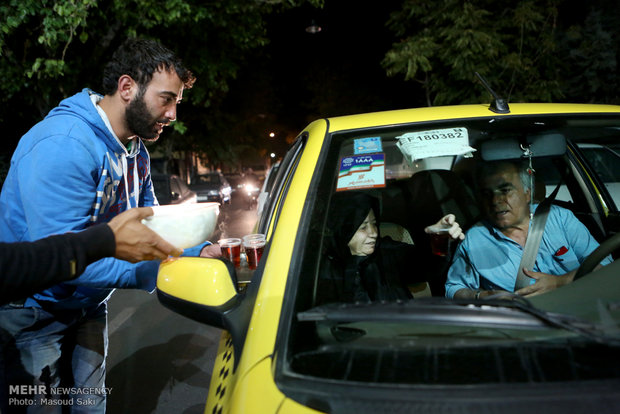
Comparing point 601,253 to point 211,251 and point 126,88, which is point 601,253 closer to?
point 211,251

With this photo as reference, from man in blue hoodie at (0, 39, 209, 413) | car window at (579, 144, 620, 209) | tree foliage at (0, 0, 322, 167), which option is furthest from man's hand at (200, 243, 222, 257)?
tree foliage at (0, 0, 322, 167)

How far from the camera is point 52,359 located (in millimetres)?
1866

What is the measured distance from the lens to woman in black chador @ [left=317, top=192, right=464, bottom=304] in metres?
1.71

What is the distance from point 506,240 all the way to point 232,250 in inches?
55.7

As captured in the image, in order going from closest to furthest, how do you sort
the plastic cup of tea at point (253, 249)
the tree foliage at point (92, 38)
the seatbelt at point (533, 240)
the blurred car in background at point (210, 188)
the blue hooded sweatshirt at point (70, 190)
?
the blue hooded sweatshirt at point (70, 190) < the plastic cup of tea at point (253, 249) < the seatbelt at point (533, 240) < the tree foliage at point (92, 38) < the blurred car in background at point (210, 188)

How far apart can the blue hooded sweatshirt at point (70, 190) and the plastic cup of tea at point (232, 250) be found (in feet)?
0.56

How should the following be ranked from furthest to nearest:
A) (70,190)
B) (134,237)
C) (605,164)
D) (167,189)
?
(167,189) < (605,164) < (70,190) < (134,237)

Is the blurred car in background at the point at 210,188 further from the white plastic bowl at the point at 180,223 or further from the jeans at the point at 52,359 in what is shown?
the white plastic bowl at the point at 180,223

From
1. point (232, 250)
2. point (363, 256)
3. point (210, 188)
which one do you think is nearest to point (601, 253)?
point (363, 256)

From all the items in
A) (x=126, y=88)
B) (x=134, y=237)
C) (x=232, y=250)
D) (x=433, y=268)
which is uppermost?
(x=126, y=88)

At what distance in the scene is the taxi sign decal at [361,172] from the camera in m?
1.72

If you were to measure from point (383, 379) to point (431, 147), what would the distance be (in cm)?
112

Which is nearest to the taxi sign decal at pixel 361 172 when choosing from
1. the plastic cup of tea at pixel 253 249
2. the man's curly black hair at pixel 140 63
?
the plastic cup of tea at pixel 253 249

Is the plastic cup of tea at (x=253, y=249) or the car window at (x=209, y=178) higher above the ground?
the car window at (x=209, y=178)
